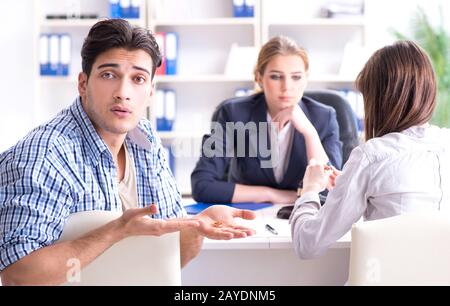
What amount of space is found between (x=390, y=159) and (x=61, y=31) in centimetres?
379

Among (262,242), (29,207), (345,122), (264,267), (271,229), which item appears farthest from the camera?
(345,122)

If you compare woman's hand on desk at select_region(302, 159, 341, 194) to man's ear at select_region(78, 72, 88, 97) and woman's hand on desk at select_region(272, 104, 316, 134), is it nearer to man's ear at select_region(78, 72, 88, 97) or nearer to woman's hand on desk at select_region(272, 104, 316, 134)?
man's ear at select_region(78, 72, 88, 97)

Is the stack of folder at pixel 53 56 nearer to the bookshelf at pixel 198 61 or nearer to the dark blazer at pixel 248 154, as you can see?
the bookshelf at pixel 198 61

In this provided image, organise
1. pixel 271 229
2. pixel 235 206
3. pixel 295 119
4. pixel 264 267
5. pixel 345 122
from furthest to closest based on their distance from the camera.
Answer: pixel 345 122
pixel 295 119
pixel 235 206
pixel 264 267
pixel 271 229

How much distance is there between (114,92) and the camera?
67.3 inches

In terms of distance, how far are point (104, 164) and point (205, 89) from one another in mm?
3436

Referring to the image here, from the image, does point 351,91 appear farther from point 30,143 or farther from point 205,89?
point 30,143

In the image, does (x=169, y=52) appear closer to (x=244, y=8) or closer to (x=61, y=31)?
(x=244, y=8)

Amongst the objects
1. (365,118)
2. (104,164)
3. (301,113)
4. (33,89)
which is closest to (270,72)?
(301,113)

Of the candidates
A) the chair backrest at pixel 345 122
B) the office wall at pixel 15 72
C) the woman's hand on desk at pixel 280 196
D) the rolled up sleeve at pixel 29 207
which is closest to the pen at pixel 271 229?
the woman's hand on desk at pixel 280 196

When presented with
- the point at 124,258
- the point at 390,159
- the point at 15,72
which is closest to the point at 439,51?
the point at 15,72

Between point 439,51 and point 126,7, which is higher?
point 126,7

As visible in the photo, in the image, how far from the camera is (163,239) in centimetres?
142

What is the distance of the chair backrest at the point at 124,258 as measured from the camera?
4.62ft
